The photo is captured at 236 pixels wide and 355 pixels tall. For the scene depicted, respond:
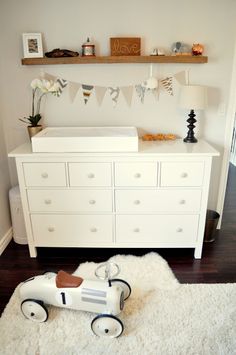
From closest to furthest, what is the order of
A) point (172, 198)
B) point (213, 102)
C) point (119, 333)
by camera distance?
point (119, 333), point (172, 198), point (213, 102)

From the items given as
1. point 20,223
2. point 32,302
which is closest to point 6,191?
point 20,223

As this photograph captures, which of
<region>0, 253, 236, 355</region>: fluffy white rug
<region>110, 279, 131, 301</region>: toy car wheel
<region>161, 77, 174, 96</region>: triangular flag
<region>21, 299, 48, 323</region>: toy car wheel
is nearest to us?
<region>0, 253, 236, 355</region>: fluffy white rug

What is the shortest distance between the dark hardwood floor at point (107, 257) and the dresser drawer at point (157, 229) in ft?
0.57

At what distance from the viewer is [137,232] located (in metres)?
2.21

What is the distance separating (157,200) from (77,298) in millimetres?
937

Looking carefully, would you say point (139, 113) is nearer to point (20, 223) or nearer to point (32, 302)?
point (20, 223)

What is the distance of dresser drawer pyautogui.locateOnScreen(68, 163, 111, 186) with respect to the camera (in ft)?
6.58

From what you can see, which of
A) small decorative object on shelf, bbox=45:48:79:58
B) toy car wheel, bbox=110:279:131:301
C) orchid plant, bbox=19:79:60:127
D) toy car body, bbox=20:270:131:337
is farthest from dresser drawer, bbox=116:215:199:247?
small decorative object on shelf, bbox=45:48:79:58

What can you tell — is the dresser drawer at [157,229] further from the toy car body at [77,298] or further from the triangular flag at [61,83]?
the triangular flag at [61,83]

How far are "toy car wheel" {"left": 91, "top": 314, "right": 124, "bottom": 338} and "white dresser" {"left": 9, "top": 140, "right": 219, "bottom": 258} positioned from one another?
77cm

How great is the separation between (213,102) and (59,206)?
161 cm

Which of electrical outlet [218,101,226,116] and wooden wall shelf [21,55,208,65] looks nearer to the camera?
wooden wall shelf [21,55,208,65]

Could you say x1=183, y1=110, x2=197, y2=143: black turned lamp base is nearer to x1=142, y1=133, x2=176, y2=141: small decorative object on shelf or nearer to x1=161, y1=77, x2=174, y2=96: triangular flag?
x1=142, y1=133, x2=176, y2=141: small decorative object on shelf

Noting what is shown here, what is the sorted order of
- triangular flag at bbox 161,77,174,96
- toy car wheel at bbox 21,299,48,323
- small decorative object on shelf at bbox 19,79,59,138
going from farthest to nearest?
triangular flag at bbox 161,77,174,96
small decorative object on shelf at bbox 19,79,59,138
toy car wheel at bbox 21,299,48,323
